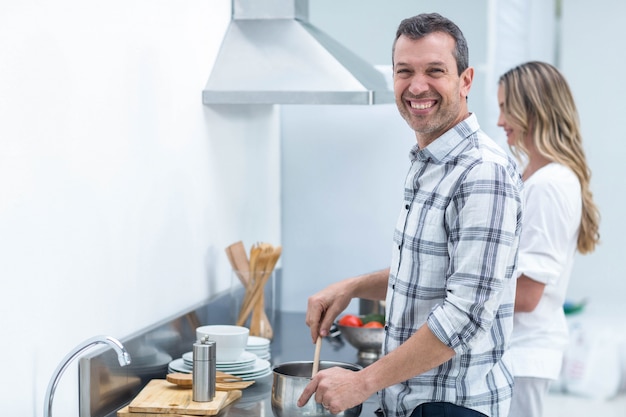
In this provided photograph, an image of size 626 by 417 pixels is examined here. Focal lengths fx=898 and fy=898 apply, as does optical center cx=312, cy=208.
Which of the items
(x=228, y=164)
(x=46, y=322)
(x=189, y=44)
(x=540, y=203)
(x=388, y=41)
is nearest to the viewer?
(x=46, y=322)

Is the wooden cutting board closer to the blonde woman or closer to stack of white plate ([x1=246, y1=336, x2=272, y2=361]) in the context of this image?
stack of white plate ([x1=246, y1=336, x2=272, y2=361])

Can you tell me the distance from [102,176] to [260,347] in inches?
27.6

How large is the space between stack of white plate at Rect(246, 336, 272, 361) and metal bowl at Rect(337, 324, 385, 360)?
24cm

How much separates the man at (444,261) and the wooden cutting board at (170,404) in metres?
0.25

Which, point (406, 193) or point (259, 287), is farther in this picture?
point (259, 287)

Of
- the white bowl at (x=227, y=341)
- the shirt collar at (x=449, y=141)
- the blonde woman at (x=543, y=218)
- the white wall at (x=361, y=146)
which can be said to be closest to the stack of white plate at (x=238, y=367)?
the white bowl at (x=227, y=341)

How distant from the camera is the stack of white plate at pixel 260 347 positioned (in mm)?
2309

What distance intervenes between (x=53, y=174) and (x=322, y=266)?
1.62m

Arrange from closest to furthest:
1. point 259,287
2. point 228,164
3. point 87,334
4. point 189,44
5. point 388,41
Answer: point 87,334 → point 189,44 → point 259,287 → point 228,164 → point 388,41

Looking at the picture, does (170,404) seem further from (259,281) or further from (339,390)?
(259,281)

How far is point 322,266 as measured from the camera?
3166 mm

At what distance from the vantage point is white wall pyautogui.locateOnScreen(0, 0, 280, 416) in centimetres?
154

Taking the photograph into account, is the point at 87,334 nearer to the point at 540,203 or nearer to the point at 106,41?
the point at 106,41

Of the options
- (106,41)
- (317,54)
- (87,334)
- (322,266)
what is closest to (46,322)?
(87,334)
